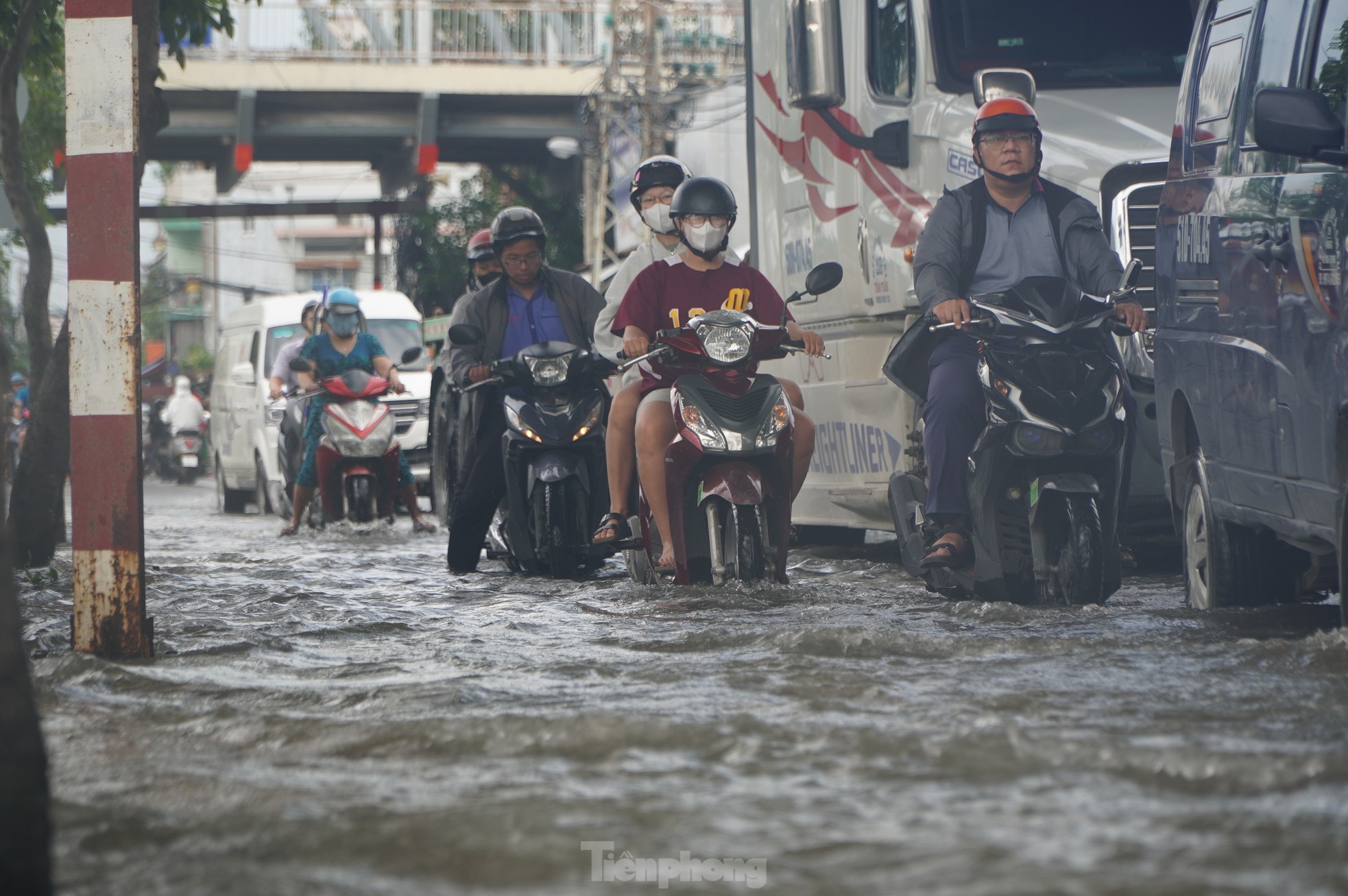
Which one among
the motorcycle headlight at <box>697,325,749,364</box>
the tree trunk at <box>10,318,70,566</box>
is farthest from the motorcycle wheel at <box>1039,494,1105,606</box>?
the tree trunk at <box>10,318,70,566</box>

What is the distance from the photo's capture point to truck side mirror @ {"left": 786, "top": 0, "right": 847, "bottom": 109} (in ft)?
28.8

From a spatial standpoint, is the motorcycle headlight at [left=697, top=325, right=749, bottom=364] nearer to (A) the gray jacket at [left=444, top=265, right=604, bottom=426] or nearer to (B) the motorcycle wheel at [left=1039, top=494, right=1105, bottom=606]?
(B) the motorcycle wheel at [left=1039, top=494, right=1105, bottom=606]

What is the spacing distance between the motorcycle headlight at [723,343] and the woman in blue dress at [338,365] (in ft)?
20.1

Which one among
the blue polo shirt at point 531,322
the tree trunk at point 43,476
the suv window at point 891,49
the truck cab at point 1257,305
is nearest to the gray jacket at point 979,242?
the truck cab at point 1257,305

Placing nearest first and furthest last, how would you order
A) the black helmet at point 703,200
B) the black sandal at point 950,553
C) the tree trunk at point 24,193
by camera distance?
the black sandal at point 950,553 < the black helmet at point 703,200 < the tree trunk at point 24,193

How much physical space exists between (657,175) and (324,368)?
17.3ft

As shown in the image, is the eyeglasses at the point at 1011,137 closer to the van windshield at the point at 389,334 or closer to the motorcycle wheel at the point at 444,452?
the motorcycle wheel at the point at 444,452

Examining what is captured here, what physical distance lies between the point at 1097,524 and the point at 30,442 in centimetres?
586

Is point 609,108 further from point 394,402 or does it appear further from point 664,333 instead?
point 664,333

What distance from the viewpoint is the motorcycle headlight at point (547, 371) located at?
9117mm

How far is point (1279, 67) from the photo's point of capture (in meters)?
5.91

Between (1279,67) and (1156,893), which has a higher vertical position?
(1279,67)

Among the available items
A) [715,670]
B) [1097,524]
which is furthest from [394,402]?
[715,670]

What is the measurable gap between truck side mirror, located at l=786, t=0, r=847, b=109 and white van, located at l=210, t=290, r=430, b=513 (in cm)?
874
